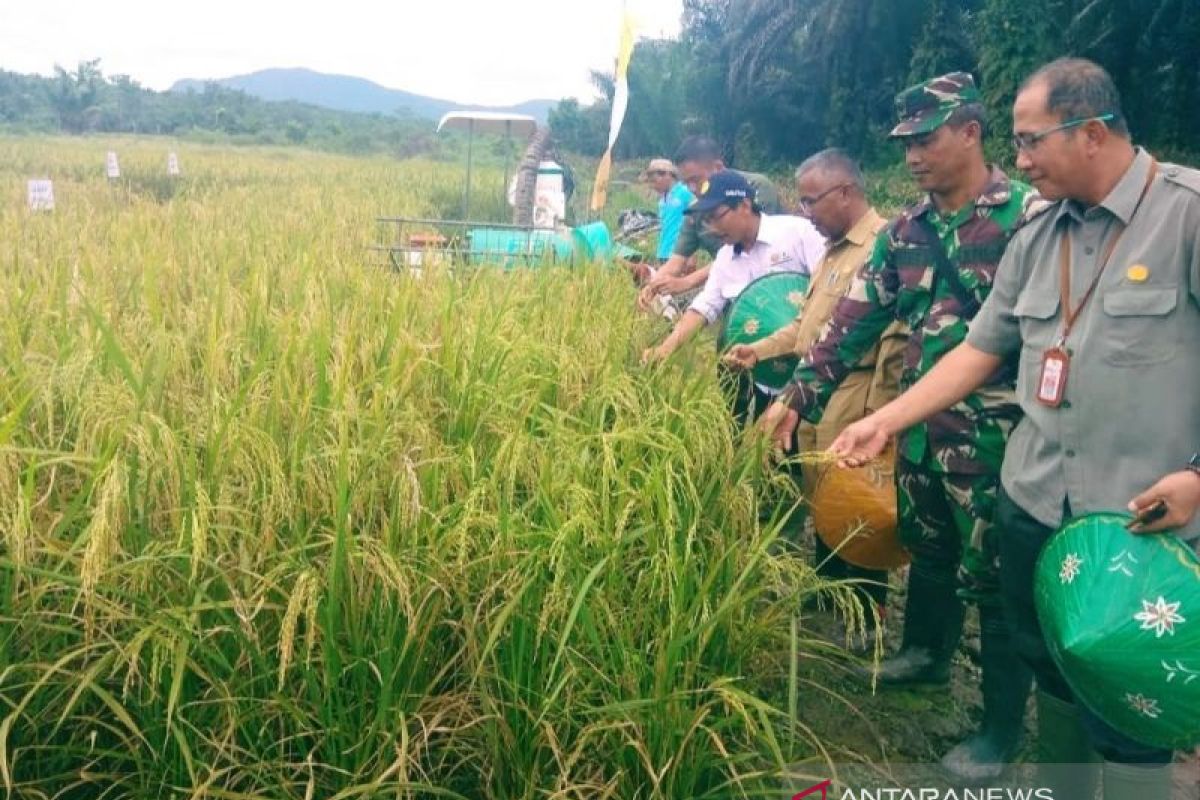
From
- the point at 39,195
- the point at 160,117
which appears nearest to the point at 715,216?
the point at 39,195

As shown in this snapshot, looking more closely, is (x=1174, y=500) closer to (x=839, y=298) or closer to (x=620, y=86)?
(x=839, y=298)

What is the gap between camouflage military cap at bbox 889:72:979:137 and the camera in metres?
2.51

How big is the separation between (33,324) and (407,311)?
41.8 inches

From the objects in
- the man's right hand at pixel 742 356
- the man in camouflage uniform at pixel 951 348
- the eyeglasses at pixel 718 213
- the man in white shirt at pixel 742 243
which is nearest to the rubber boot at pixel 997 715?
the man in camouflage uniform at pixel 951 348

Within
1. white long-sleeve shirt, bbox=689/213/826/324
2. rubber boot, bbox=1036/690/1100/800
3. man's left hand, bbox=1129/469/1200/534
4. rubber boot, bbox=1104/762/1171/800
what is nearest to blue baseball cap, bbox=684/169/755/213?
white long-sleeve shirt, bbox=689/213/826/324

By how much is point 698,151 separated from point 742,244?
153cm

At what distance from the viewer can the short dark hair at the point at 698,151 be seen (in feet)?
17.3

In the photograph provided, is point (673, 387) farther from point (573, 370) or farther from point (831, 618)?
point (831, 618)

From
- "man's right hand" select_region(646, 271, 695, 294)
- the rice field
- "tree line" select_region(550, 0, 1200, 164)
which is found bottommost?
the rice field

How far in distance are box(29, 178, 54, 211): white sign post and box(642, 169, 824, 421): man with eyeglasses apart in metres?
4.46

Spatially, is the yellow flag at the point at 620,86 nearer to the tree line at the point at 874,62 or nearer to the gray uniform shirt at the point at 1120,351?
the tree line at the point at 874,62

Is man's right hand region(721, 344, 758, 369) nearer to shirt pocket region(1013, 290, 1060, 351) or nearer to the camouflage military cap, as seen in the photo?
the camouflage military cap

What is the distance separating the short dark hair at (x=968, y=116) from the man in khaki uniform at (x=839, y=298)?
0.54 meters

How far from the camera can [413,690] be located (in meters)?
1.83
